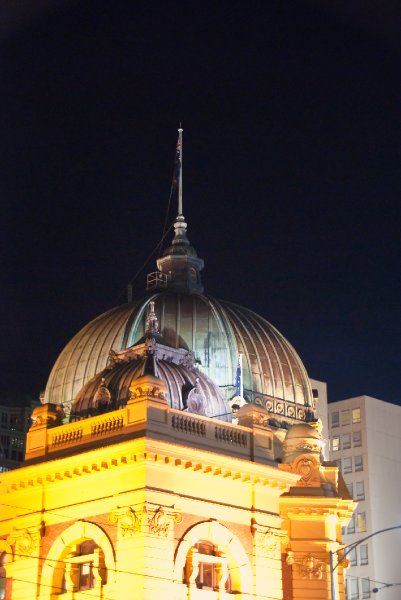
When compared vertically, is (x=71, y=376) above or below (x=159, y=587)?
above

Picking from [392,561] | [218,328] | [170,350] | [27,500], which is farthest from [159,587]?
[392,561]

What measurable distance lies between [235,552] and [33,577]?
801 centimetres

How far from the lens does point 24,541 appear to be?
172 feet

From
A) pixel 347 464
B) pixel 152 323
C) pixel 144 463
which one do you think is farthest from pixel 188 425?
pixel 347 464

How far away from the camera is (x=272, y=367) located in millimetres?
63844

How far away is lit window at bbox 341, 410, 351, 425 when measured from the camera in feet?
391

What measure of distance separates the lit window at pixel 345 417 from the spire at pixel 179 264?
51.4m

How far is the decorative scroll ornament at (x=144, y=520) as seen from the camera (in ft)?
Result: 158

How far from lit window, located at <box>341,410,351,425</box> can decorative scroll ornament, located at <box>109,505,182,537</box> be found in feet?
234

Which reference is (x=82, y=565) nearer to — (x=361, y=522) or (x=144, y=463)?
(x=144, y=463)

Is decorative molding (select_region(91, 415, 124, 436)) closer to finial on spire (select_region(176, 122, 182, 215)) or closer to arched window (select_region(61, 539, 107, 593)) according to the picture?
arched window (select_region(61, 539, 107, 593))

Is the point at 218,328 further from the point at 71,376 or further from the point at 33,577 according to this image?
the point at 33,577

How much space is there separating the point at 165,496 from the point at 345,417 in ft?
235

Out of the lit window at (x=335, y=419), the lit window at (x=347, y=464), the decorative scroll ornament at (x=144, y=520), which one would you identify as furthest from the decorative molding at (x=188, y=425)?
the lit window at (x=335, y=419)
